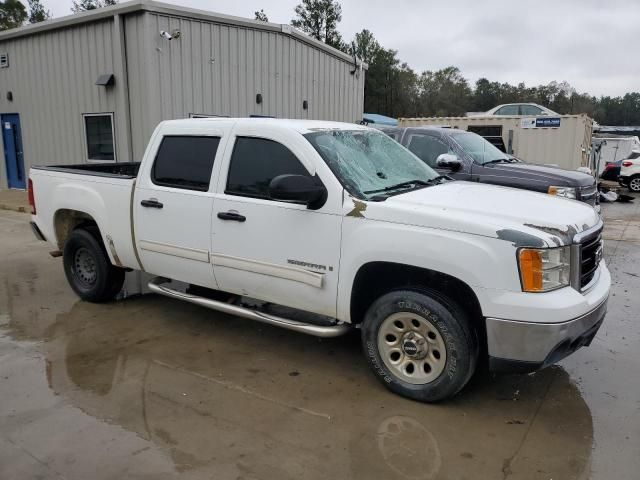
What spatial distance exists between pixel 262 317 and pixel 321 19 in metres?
52.6

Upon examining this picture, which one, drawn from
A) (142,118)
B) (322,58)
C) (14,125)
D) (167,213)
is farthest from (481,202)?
(14,125)

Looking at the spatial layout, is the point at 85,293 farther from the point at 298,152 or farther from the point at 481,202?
the point at 481,202

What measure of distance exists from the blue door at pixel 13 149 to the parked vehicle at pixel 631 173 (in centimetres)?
1997

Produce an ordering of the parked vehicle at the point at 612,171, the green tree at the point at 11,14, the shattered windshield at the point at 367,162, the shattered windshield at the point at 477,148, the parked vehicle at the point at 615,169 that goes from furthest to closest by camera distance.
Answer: the green tree at the point at 11,14 → the parked vehicle at the point at 612,171 → the parked vehicle at the point at 615,169 → the shattered windshield at the point at 477,148 → the shattered windshield at the point at 367,162

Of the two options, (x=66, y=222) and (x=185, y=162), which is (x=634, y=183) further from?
(x=66, y=222)

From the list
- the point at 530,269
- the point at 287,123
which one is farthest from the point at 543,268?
the point at 287,123

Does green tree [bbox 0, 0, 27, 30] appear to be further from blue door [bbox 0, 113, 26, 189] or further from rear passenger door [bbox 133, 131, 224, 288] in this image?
rear passenger door [bbox 133, 131, 224, 288]

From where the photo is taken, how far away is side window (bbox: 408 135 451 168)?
8.17 meters

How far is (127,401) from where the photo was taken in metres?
3.72

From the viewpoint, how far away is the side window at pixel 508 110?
846 inches

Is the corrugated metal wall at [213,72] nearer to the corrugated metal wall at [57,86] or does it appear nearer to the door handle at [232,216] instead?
the corrugated metal wall at [57,86]

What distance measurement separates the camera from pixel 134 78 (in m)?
11.3

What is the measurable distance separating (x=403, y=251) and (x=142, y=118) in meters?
9.38

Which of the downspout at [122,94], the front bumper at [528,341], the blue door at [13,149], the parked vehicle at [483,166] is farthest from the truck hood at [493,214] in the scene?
the blue door at [13,149]
